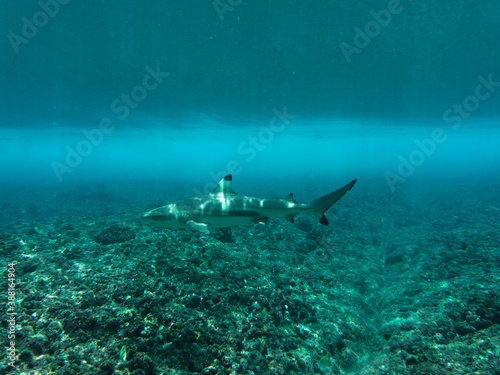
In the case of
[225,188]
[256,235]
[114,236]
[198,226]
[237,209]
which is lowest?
[256,235]

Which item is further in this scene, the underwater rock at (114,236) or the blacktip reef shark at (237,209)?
the underwater rock at (114,236)

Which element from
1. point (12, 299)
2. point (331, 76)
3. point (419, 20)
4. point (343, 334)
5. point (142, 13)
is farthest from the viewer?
point (331, 76)

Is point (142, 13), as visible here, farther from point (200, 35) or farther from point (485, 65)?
point (485, 65)

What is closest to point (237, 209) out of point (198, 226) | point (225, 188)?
point (225, 188)

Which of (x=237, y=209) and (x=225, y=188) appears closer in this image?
(x=237, y=209)

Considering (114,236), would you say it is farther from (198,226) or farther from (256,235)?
(256,235)

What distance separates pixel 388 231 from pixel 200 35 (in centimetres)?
1599

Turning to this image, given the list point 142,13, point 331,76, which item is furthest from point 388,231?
point 142,13

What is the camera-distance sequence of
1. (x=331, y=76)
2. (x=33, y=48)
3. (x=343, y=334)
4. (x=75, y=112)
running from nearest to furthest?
(x=343, y=334)
(x=33, y=48)
(x=331, y=76)
(x=75, y=112)

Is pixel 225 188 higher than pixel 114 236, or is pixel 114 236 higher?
pixel 225 188

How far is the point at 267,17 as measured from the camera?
12.7m

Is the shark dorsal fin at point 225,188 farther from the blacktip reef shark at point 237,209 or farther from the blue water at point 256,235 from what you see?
the blue water at point 256,235

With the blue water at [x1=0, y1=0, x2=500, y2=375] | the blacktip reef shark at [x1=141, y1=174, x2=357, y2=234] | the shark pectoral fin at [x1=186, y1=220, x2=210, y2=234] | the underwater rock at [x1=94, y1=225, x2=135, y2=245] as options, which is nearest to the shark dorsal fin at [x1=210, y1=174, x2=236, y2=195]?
the blacktip reef shark at [x1=141, y1=174, x2=357, y2=234]

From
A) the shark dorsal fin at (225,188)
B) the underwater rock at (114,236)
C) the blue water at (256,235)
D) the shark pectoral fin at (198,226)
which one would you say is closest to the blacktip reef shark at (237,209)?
the shark pectoral fin at (198,226)
